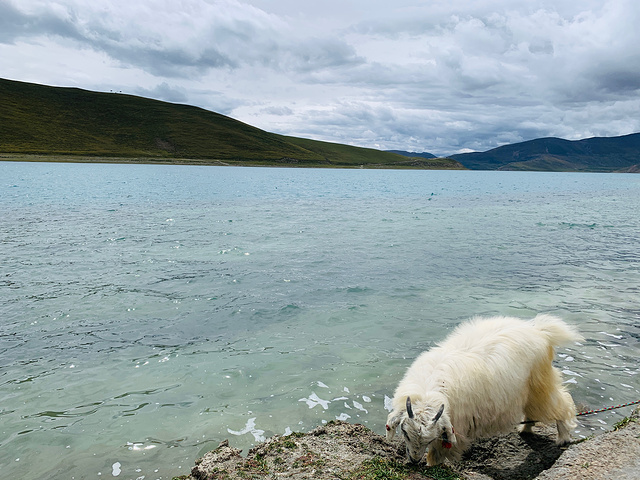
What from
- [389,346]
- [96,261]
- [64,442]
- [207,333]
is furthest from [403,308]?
[96,261]

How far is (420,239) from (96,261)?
16.6 metres

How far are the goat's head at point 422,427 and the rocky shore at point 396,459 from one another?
299 millimetres

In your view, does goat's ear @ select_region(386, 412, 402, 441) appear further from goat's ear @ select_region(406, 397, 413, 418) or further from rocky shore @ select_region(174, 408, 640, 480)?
rocky shore @ select_region(174, 408, 640, 480)

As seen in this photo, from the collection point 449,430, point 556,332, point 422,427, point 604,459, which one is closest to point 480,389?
point 449,430

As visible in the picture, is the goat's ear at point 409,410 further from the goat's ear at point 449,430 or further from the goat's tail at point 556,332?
the goat's tail at point 556,332

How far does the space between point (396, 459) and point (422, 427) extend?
30.2 inches

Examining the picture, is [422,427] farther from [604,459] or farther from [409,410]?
[604,459]

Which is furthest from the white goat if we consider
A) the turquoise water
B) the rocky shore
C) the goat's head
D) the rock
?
the turquoise water

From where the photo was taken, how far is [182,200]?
46.2 metres

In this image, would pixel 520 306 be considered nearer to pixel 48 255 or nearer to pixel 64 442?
pixel 64 442

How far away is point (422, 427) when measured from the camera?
498cm

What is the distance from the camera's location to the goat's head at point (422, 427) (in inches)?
196

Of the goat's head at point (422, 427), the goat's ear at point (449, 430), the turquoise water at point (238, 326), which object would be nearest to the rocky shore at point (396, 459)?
the goat's head at point (422, 427)

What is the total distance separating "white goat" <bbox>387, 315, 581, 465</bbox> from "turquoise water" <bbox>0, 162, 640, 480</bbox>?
1.28 m
